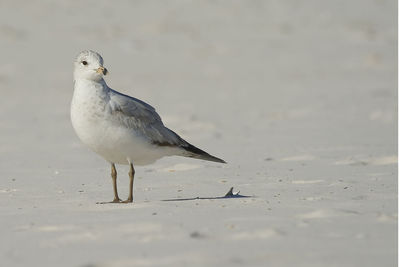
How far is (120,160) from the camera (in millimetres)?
7621

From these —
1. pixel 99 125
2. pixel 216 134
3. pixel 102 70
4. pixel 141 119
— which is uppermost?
pixel 216 134

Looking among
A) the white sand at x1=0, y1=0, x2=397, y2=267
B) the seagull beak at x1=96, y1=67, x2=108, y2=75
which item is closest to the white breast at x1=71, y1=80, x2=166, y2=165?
the seagull beak at x1=96, y1=67, x2=108, y2=75

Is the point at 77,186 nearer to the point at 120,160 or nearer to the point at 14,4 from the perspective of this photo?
the point at 120,160

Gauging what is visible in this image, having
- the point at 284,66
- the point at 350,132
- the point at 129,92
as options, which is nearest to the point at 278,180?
the point at 350,132

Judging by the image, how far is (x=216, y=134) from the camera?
1273 centimetres

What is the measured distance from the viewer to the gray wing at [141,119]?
24.2 ft

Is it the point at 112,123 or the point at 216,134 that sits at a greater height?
the point at 216,134

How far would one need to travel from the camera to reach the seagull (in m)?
7.23

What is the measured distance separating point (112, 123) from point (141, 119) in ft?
1.19

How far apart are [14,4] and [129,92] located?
8.18m

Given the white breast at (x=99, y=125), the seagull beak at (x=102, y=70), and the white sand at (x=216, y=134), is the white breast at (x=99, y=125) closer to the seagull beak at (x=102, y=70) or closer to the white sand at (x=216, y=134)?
the seagull beak at (x=102, y=70)

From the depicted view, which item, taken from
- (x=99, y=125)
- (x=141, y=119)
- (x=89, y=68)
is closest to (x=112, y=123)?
(x=99, y=125)

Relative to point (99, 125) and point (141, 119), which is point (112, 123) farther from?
point (141, 119)

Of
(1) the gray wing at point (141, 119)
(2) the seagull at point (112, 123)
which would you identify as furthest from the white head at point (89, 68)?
(1) the gray wing at point (141, 119)
